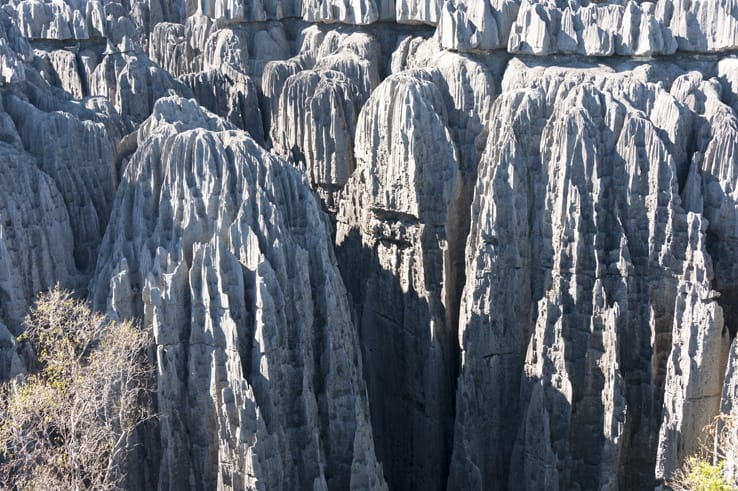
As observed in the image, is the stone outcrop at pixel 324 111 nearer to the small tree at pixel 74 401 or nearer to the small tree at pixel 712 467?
the small tree at pixel 74 401

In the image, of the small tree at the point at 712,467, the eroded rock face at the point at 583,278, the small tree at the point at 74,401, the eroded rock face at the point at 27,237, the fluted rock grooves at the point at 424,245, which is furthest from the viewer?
the eroded rock face at the point at 583,278

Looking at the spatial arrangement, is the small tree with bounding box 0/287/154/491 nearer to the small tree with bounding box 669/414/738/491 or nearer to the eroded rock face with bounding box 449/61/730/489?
the eroded rock face with bounding box 449/61/730/489

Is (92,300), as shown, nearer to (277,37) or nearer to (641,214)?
(641,214)

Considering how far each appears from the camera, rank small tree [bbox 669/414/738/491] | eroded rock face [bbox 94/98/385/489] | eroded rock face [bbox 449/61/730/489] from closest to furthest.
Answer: small tree [bbox 669/414/738/491] → eroded rock face [bbox 94/98/385/489] → eroded rock face [bbox 449/61/730/489]

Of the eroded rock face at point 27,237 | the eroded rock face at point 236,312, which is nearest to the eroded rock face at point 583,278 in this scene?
the eroded rock face at point 236,312

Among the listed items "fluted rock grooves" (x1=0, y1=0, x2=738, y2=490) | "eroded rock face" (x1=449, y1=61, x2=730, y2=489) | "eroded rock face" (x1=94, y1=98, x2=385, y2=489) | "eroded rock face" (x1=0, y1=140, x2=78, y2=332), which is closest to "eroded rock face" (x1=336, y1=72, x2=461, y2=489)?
"fluted rock grooves" (x1=0, y1=0, x2=738, y2=490)

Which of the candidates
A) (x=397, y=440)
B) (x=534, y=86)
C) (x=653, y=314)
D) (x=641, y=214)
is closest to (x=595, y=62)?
(x=534, y=86)

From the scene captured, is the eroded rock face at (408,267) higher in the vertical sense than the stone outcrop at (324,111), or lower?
lower
